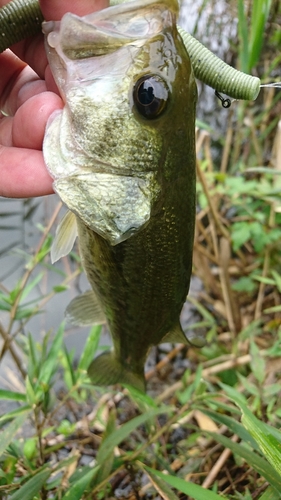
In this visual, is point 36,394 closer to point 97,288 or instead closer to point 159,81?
point 97,288

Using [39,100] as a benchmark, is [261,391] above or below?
below

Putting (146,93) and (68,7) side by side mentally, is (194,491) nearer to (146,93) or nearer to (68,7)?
(146,93)

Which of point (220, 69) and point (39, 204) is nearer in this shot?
point (220, 69)

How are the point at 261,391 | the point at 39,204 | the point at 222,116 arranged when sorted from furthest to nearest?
the point at 222,116
the point at 39,204
the point at 261,391

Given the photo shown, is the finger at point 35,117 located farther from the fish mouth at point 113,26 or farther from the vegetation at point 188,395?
the vegetation at point 188,395

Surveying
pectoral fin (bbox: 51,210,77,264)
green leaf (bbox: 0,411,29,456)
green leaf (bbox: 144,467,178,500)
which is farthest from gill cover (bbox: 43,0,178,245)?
green leaf (bbox: 144,467,178,500)

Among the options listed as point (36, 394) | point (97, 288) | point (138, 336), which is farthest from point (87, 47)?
point (36, 394)

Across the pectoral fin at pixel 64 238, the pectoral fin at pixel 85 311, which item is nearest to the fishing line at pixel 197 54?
the pectoral fin at pixel 64 238
